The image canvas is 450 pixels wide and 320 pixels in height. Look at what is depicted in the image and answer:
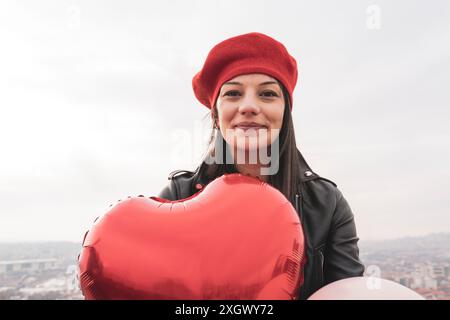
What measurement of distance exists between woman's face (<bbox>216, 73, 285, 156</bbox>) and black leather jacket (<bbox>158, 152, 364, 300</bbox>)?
0.38 meters

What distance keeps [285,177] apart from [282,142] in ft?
0.61

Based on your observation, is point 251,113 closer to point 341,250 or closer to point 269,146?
point 269,146

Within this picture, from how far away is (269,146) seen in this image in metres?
1.89

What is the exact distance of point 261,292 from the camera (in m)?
1.05

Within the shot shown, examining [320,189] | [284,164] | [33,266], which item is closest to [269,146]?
[284,164]

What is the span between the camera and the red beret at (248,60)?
71.2 inches

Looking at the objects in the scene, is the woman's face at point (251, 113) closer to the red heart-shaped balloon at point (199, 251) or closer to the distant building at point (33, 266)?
the red heart-shaped balloon at point (199, 251)

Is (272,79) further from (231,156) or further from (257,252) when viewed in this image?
(257,252)

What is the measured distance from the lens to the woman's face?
173 cm

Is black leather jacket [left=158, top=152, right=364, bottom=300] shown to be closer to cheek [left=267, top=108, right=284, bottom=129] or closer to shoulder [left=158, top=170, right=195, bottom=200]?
shoulder [left=158, top=170, right=195, bottom=200]

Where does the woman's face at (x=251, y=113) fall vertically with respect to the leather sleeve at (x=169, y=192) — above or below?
above

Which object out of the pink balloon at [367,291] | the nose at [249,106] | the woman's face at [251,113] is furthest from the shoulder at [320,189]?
the pink balloon at [367,291]

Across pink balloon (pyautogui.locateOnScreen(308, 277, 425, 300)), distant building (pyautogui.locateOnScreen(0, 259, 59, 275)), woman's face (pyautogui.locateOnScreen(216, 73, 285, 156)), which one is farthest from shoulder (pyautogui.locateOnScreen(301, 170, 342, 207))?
distant building (pyautogui.locateOnScreen(0, 259, 59, 275))
